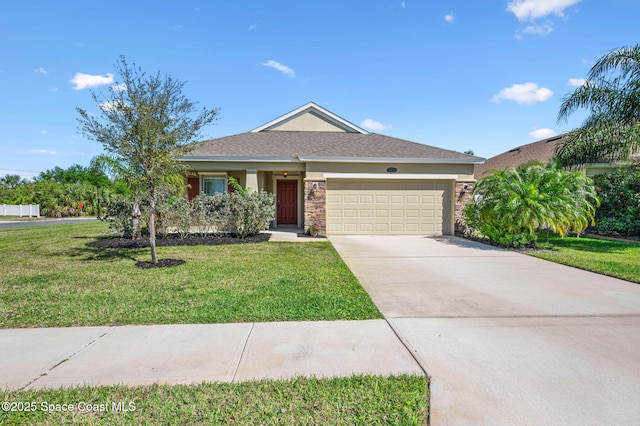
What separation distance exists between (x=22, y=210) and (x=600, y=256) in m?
43.6

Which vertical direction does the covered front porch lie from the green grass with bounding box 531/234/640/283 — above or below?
above

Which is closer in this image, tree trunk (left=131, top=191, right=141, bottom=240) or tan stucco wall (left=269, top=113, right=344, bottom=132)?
tree trunk (left=131, top=191, right=141, bottom=240)

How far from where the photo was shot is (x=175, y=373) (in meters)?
2.88

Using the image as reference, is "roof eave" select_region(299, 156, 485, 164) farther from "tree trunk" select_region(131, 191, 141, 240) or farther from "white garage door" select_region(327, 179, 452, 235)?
"tree trunk" select_region(131, 191, 141, 240)

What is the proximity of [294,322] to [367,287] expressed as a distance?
1993 mm

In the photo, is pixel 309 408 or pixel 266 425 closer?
pixel 266 425

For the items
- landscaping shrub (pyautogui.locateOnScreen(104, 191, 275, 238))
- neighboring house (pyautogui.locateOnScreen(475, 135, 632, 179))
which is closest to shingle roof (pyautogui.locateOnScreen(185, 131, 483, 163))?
landscaping shrub (pyautogui.locateOnScreen(104, 191, 275, 238))

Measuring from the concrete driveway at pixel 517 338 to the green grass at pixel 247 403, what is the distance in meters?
0.27

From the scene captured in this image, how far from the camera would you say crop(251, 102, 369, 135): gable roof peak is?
17.2 metres

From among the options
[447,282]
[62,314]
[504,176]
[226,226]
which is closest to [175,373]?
[62,314]

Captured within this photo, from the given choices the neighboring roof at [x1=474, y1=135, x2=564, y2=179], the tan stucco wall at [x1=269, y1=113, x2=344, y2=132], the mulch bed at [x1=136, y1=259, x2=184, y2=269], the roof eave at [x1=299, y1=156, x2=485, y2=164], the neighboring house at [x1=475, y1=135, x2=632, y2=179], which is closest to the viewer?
the mulch bed at [x1=136, y1=259, x2=184, y2=269]

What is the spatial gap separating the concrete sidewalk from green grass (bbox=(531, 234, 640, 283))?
630 cm

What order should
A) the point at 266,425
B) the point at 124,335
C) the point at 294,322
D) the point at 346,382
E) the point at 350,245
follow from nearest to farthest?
1. the point at 266,425
2. the point at 346,382
3. the point at 124,335
4. the point at 294,322
5. the point at 350,245

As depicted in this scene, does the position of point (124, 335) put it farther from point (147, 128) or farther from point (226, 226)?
point (226, 226)
